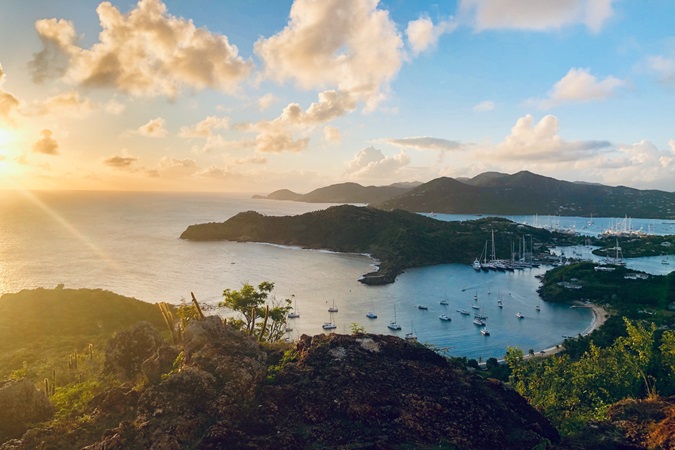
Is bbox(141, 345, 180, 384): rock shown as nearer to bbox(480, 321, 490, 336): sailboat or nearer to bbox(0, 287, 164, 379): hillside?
bbox(0, 287, 164, 379): hillside

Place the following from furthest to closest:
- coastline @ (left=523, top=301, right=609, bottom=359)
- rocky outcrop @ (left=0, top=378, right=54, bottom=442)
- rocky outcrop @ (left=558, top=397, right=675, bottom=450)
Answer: coastline @ (left=523, top=301, right=609, bottom=359) → rocky outcrop @ (left=558, top=397, right=675, bottom=450) → rocky outcrop @ (left=0, top=378, right=54, bottom=442)

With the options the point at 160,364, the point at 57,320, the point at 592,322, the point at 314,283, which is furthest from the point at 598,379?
the point at 314,283

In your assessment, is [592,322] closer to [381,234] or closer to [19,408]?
[381,234]

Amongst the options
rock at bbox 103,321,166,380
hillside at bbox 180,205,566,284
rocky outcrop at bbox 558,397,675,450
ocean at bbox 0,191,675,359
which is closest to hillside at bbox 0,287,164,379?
rock at bbox 103,321,166,380

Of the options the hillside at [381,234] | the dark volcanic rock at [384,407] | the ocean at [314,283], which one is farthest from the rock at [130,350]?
the hillside at [381,234]

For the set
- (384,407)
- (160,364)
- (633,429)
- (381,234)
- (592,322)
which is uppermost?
(381,234)
